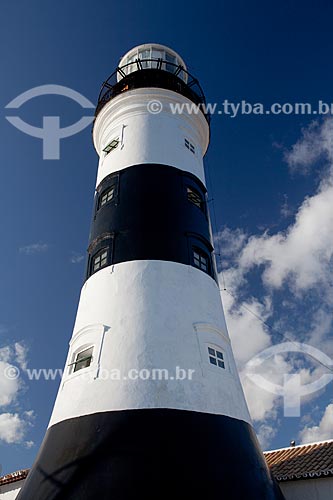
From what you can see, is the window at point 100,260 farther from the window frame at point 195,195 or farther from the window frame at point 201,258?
the window frame at point 195,195

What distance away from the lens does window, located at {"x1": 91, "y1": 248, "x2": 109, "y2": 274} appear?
12.3m

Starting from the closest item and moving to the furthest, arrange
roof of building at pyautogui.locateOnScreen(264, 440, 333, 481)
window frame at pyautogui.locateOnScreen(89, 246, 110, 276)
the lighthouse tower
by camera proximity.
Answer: the lighthouse tower < roof of building at pyautogui.locateOnScreen(264, 440, 333, 481) < window frame at pyautogui.locateOnScreen(89, 246, 110, 276)

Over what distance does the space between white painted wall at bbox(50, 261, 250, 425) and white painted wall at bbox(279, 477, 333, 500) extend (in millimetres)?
3056

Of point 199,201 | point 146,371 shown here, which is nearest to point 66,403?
point 146,371

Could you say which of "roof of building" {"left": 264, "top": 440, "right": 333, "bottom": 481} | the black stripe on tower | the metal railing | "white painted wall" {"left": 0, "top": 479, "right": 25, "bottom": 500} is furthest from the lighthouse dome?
"white painted wall" {"left": 0, "top": 479, "right": 25, "bottom": 500}

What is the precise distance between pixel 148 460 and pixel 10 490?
10.7 m

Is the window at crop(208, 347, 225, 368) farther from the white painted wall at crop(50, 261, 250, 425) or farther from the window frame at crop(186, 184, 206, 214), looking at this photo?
the window frame at crop(186, 184, 206, 214)

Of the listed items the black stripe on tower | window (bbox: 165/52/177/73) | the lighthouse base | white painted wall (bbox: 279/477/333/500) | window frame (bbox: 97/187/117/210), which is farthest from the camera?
window (bbox: 165/52/177/73)

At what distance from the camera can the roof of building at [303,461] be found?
1168 cm

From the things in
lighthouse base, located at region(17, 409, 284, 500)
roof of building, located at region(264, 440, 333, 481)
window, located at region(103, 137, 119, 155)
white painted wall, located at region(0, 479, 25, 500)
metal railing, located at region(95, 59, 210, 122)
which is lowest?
lighthouse base, located at region(17, 409, 284, 500)

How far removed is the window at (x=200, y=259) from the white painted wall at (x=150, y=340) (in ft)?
1.09

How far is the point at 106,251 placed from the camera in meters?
12.5

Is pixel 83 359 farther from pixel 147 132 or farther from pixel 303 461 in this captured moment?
pixel 147 132

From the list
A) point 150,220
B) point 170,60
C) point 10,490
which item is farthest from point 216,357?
point 170,60
